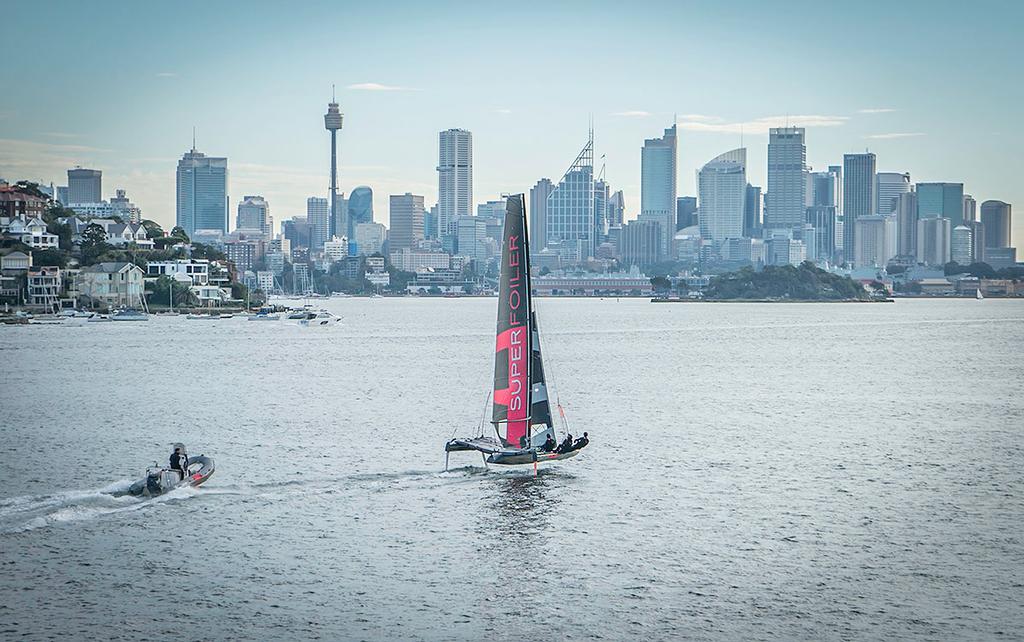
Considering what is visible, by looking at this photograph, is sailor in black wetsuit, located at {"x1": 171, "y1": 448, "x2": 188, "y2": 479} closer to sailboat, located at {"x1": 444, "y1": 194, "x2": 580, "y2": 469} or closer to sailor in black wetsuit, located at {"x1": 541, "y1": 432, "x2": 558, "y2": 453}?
sailboat, located at {"x1": 444, "y1": 194, "x2": 580, "y2": 469}

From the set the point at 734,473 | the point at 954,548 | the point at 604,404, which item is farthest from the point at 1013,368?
the point at 954,548

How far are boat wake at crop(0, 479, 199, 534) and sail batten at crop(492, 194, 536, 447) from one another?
10.4 metres

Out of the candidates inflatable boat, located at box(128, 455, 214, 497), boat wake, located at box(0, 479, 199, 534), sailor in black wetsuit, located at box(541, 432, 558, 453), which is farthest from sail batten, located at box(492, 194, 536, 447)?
boat wake, located at box(0, 479, 199, 534)

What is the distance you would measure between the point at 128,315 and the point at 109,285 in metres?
12.5

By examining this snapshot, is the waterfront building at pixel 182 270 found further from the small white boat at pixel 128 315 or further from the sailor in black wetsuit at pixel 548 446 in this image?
the sailor in black wetsuit at pixel 548 446

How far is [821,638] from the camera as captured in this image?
81.8 feet

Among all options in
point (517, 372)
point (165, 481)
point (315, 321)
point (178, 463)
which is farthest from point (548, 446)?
point (315, 321)

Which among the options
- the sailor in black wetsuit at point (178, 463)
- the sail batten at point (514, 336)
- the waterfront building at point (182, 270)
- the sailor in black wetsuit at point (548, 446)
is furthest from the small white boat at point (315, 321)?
the sailor in black wetsuit at point (178, 463)

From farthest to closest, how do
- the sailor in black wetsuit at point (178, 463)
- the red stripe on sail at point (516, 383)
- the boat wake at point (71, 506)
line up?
the red stripe on sail at point (516, 383)
the sailor in black wetsuit at point (178, 463)
the boat wake at point (71, 506)

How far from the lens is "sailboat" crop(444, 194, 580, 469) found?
1590 inches

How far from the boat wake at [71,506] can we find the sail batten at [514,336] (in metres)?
10.4

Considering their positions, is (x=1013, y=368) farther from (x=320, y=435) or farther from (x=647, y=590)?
(x=647, y=590)

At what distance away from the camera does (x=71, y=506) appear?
35.2 meters

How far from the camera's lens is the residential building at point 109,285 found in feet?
542
